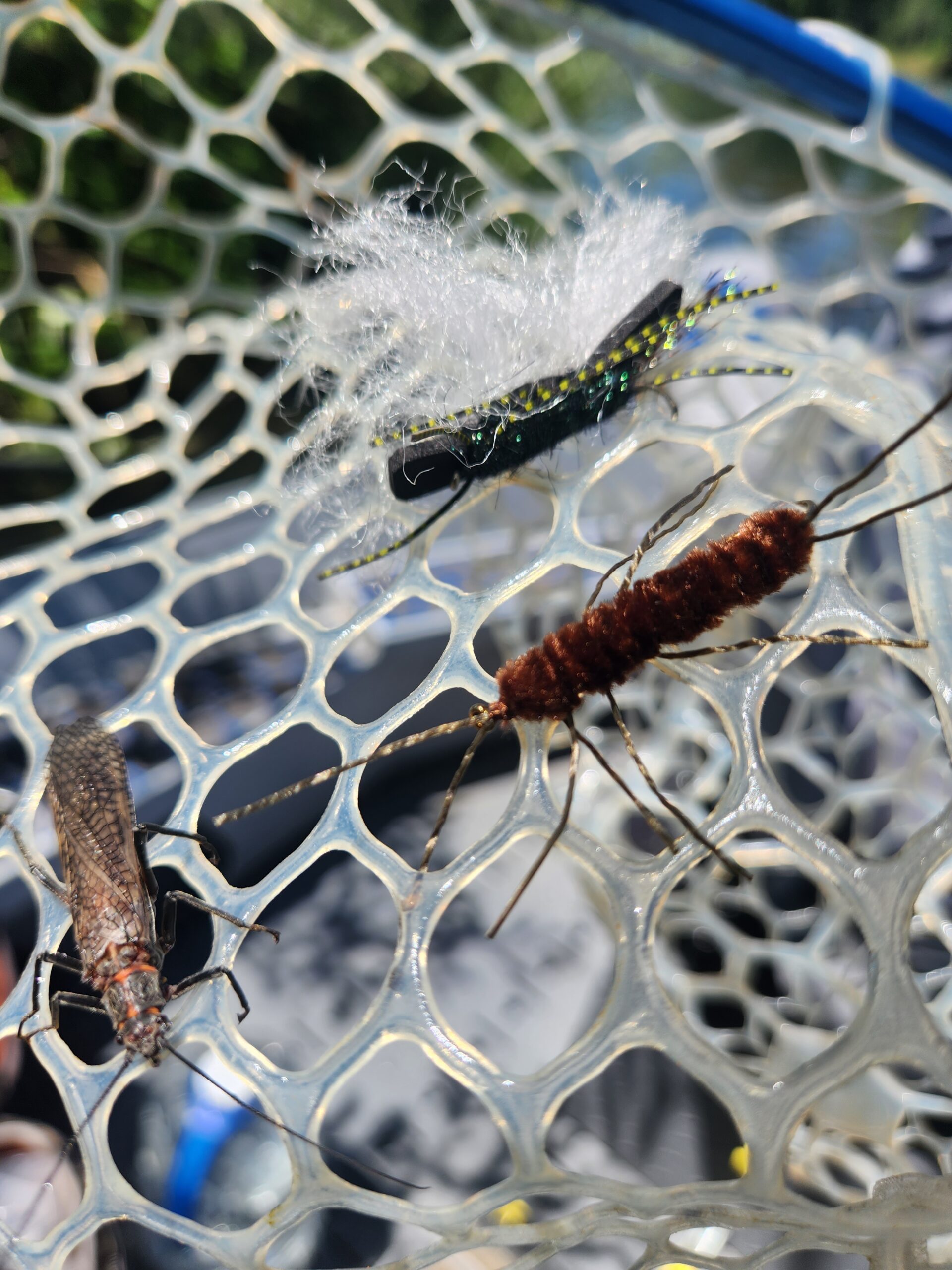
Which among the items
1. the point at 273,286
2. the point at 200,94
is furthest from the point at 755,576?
the point at 200,94

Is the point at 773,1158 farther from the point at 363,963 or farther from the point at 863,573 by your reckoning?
the point at 863,573

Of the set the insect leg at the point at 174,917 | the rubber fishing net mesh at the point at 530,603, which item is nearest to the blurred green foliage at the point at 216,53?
the rubber fishing net mesh at the point at 530,603

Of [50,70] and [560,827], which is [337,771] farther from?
[50,70]

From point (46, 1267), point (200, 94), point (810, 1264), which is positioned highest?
point (200, 94)

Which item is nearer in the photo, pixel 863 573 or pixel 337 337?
pixel 337 337

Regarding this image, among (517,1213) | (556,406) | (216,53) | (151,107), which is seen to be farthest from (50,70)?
(517,1213)
